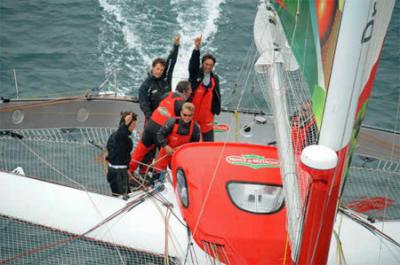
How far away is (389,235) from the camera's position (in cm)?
481

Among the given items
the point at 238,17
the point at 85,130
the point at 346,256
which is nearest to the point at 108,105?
the point at 85,130

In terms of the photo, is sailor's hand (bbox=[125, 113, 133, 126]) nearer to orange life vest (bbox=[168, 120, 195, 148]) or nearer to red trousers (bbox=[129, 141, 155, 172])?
orange life vest (bbox=[168, 120, 195, 148])

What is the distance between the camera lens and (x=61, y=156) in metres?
7.05

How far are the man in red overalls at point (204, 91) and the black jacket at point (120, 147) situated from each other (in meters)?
1.08

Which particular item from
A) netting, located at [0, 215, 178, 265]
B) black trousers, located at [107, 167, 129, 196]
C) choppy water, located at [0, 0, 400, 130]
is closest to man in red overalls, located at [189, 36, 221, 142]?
black trousers, located at [107, 167, 129, 196]

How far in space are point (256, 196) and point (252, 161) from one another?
353 millimetres

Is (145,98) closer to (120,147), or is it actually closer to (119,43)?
(120,147)

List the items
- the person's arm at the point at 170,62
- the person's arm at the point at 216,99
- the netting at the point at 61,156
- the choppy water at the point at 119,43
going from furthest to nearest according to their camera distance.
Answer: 1. the choppy water at the point at 119,43
2. the netting at the point at 61,156
3. the person's arm at the point at 216,99
4. the person's arm at the point at 170,62

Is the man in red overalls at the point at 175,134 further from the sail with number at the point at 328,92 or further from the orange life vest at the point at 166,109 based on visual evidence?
the sail with number at the point at 328,92

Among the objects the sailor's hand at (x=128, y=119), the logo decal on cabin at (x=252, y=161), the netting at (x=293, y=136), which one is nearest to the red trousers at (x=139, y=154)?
the sailor's hand at (x=128, y=119)

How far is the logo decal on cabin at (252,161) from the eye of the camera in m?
4.79

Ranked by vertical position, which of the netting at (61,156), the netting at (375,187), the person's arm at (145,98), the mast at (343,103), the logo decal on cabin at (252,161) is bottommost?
the netting at (375,187)

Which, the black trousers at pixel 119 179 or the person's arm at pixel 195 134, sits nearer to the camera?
the black trousers at pixel 119 179

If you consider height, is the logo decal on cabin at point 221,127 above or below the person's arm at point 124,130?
below
